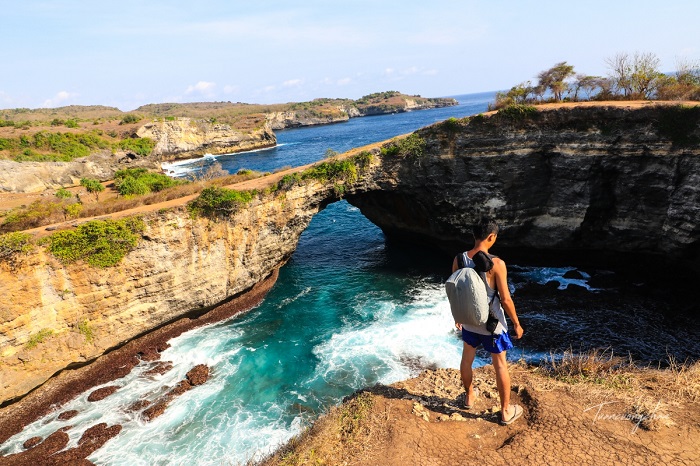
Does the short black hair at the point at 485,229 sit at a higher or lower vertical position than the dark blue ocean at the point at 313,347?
higher

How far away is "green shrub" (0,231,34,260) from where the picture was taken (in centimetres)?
1391

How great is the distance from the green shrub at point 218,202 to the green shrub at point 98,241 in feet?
8.66

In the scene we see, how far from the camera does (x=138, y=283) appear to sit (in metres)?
17.0

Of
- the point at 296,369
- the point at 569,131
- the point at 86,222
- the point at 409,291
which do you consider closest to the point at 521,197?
the point at 569,131

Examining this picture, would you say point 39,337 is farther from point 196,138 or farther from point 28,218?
point 196,138

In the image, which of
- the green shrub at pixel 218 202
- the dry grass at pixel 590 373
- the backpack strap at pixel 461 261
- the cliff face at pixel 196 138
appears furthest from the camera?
the cliff face at pixel 196 138

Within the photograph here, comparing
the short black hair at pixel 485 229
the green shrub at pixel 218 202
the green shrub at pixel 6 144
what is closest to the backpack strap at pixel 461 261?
the short black hair at pixel 485 229

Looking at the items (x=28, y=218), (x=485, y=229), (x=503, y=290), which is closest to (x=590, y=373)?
(x=503, y=290)

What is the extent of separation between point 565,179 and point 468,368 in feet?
58.9

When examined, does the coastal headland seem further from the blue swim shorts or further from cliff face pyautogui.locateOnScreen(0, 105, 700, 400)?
the blue swim shorts

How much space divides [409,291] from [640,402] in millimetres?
14969

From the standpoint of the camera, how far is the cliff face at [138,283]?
14.3m

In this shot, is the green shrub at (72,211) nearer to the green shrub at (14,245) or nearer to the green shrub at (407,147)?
the green shrub at (14,245)

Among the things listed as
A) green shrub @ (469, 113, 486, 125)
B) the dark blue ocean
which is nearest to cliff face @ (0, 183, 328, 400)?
the dark blue ocean
